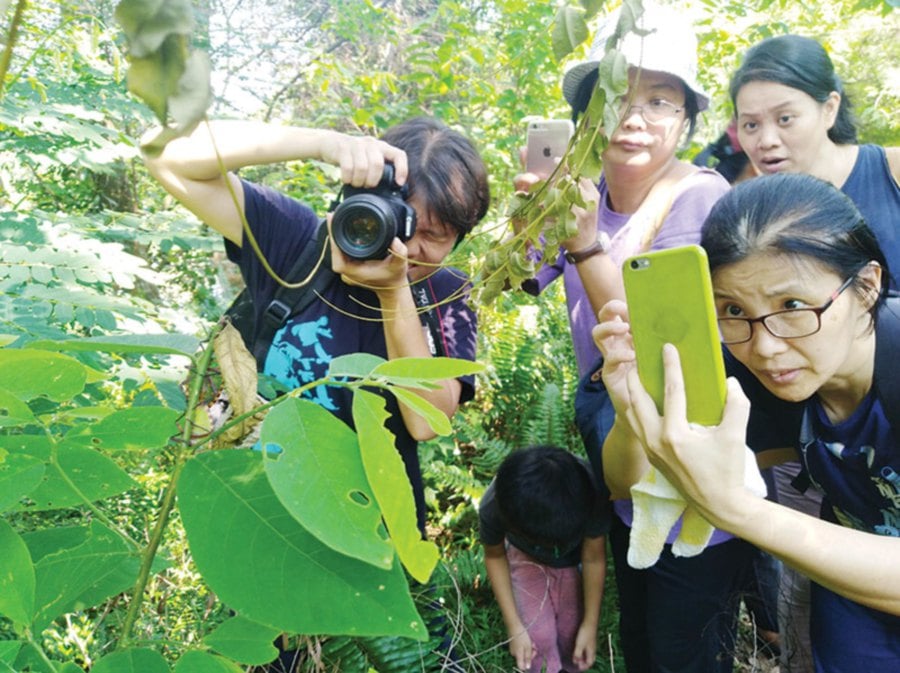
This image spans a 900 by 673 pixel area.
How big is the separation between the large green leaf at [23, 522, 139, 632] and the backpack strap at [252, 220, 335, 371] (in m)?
0.81

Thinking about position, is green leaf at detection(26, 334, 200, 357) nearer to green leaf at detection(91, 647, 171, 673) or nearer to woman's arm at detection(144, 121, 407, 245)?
green leaf at detection(91, 647, 171, 673)

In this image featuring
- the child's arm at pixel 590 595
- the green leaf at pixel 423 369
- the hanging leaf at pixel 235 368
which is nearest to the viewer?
the green leaf at pixel 423 369

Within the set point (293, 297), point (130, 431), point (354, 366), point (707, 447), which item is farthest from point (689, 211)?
point (130, 431)

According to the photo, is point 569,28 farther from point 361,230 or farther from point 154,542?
point 361,230

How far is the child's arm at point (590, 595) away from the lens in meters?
2.00

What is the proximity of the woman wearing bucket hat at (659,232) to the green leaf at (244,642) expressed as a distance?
982 millimetres

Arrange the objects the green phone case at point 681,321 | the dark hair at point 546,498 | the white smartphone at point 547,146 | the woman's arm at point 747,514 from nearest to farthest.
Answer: the green phone case at point 681,321 → the woman's arm at point 747,514 → the white smartphone at point 547,146 → the dark hair at point 546,498

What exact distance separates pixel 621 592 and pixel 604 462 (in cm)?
62

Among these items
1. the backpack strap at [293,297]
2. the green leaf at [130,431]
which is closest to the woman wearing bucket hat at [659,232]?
the backpack strap at [293,297]

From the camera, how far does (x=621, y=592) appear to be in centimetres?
179

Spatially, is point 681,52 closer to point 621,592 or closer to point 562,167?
point 562,167

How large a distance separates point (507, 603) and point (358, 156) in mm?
1491

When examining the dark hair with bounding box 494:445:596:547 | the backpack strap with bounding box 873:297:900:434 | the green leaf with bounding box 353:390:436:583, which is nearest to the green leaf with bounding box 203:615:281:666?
the green leaf with bounding box 353:390:436:583

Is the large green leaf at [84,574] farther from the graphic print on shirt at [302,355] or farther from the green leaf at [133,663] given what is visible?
the graphic print on shirt at [302,355]
